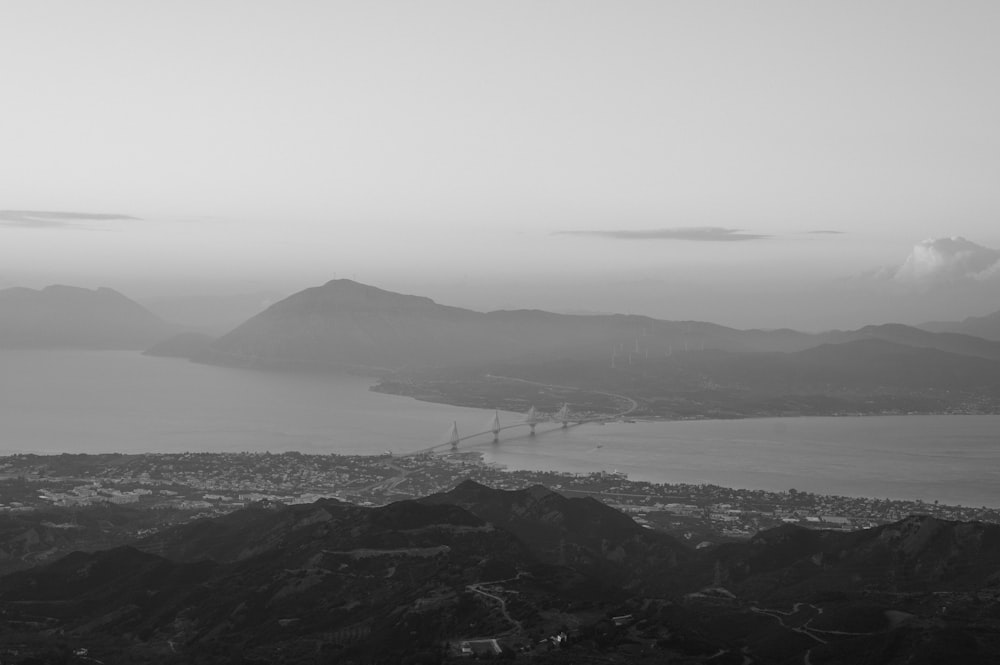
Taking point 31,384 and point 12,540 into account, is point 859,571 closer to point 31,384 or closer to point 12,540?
point 12,540

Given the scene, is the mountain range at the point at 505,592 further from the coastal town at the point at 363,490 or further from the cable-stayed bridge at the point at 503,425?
the cable-stayed bridge at the point at 503,425

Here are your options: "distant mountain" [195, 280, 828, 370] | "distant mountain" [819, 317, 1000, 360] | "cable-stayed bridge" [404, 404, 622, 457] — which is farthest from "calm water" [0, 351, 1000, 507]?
"distant mountain" [819, 317, 1000, 360]

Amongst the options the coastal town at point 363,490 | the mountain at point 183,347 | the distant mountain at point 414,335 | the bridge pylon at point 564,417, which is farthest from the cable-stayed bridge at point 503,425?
the mountain at point 183,347

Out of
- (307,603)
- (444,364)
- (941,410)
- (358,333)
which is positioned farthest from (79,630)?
(358,333)

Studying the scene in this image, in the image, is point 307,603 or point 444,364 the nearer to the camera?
point 307,603

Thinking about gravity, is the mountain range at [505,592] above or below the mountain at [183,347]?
below
